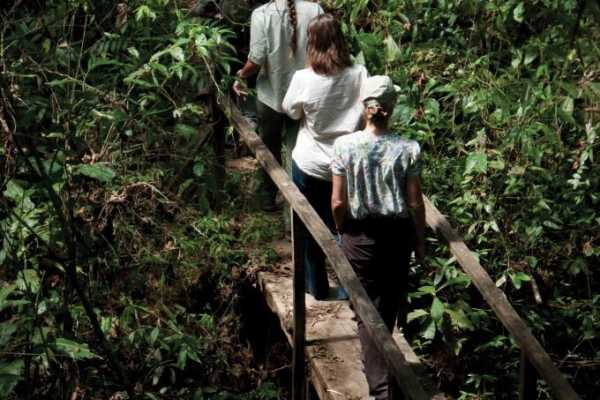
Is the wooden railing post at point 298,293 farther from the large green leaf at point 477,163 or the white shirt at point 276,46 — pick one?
the large green leaf at point 477,163

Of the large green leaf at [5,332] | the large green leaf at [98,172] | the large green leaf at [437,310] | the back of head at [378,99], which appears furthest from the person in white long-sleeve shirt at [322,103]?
the large green leaf at [5,332]

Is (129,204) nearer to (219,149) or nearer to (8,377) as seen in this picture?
(219,149)

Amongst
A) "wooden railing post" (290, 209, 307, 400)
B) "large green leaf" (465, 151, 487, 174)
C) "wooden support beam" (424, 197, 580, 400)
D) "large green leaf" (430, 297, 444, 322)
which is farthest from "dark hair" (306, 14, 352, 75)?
"large green leaf" (430, 297, 444, 322)

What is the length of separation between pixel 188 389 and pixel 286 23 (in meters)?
2.43

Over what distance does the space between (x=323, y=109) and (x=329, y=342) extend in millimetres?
1360

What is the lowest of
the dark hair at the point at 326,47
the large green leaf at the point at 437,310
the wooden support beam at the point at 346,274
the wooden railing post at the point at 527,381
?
the large green leaf at the point at 437,310

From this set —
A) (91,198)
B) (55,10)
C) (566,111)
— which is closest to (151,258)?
(91,198)

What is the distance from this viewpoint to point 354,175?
Answer: 14.8ft

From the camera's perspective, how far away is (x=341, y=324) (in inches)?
217

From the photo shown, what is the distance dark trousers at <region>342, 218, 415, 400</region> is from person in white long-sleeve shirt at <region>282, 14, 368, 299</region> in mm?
629

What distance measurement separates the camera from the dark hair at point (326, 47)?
4852mm

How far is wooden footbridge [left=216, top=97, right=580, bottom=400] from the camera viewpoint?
3.84 m

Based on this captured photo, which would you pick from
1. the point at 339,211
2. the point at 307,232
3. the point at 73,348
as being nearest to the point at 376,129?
the point at 339,211

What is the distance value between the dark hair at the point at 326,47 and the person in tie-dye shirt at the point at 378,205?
59 centimetres
